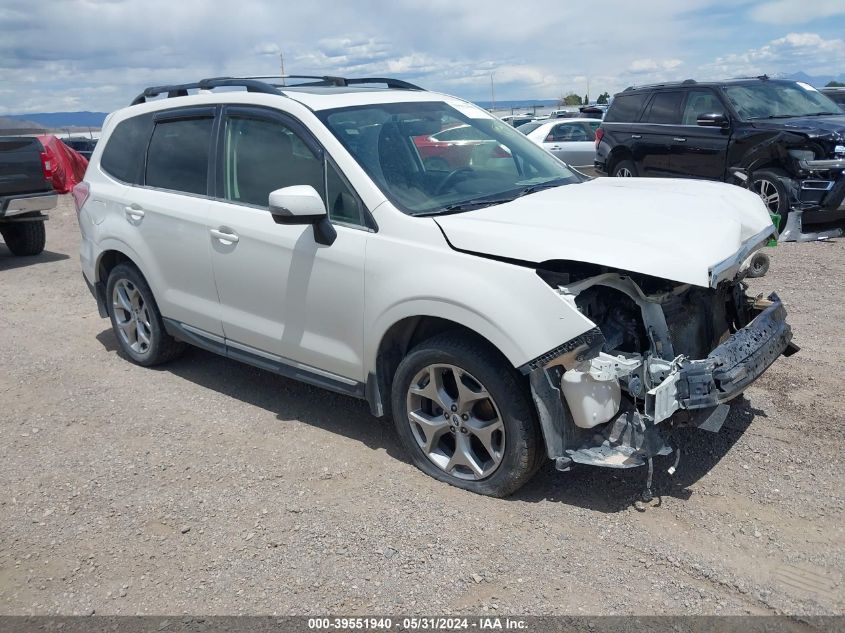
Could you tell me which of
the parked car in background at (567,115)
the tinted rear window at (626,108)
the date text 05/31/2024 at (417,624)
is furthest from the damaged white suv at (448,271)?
the parked car in background at (567,115)

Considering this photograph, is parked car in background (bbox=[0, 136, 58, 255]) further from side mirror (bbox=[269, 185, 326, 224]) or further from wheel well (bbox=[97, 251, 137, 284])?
side mirror (bbox=[269, 185, 326, 224])

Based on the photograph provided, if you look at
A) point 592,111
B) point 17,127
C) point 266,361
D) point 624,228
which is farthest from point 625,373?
point 592,111

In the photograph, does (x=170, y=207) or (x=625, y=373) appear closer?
(x=625, y=373)

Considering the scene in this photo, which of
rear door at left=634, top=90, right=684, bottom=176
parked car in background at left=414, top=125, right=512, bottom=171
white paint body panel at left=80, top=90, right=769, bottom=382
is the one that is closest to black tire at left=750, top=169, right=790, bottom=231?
rear door at left=634, top=90, right=684, bottom=176

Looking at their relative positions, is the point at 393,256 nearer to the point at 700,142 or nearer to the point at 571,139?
the point at 700,142

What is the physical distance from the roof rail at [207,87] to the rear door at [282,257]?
139 millimetres

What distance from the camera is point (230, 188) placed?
4738 mm

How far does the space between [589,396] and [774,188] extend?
7202mm

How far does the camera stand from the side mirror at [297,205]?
3.84 meters

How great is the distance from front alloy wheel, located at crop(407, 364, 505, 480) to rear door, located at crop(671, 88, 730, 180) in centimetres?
772

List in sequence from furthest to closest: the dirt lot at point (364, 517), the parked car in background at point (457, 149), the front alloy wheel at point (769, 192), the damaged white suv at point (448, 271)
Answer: the front alloy wheel at point (769, 192), the parked car in background at point (457, 149), the damaged white suv at point (448, 271), the dirt lot at point (364, 517)

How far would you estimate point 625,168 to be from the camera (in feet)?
39.3

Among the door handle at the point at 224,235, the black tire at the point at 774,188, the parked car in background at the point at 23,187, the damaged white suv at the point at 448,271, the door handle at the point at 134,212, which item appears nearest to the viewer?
the damaged white suv at the point at 448,271

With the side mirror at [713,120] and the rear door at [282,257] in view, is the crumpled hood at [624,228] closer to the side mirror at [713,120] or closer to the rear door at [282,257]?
the rear door at [282,257]
